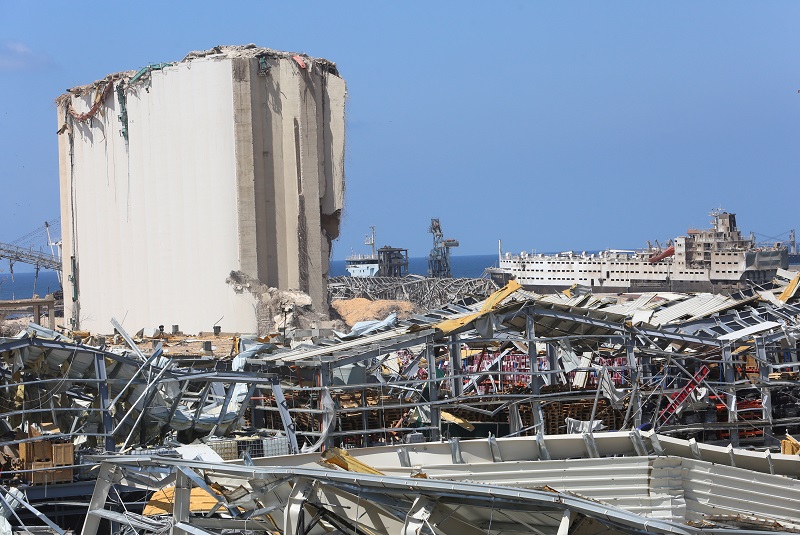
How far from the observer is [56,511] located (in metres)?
17.7

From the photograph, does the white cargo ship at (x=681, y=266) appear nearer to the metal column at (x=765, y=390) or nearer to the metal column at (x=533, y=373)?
the metal column at (x=765, y=390)

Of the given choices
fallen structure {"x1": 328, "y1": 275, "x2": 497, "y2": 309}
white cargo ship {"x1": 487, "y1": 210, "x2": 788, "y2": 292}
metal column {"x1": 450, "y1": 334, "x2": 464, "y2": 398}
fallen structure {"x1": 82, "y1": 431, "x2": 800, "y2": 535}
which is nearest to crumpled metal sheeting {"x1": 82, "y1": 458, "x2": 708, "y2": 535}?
fallen structure {"x1": 82, "y1": 431, "x2": 800, "y2": 535}

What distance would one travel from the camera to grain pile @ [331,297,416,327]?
52.9 m

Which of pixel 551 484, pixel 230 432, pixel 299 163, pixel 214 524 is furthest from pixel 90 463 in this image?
pixel 299 163

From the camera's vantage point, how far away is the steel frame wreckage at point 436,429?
1202 cm

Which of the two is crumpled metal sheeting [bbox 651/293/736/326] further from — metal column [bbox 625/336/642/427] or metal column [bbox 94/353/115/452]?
metal column [bbox 94/353/115/452]

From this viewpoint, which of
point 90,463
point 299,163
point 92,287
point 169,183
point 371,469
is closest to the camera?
point 371,469

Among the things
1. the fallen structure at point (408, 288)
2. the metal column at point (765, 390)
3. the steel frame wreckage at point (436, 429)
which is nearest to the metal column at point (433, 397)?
the steel frame wreckage at point (436, 429)

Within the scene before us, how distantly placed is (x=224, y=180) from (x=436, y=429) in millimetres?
22729

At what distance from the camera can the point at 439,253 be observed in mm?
97375

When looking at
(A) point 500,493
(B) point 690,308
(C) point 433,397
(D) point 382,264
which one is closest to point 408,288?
(D) point 382,264

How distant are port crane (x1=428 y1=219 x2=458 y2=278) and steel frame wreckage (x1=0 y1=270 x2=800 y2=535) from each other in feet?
223

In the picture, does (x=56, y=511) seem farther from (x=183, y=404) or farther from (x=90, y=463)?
(x=183, y=404)

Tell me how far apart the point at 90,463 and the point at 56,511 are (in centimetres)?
97
